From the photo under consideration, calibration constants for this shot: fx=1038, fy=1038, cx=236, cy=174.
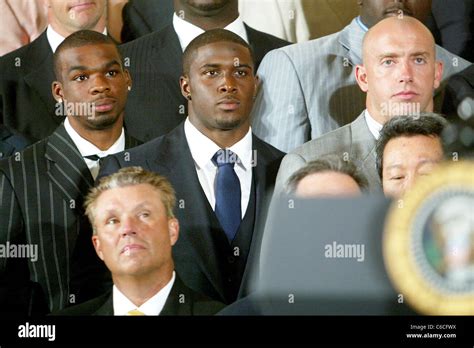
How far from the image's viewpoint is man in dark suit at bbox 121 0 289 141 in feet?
13.7

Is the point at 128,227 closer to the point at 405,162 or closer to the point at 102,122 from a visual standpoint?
the point at 102,122

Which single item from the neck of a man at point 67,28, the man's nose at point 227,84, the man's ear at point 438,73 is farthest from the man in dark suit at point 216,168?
the man's ear at point 438,73

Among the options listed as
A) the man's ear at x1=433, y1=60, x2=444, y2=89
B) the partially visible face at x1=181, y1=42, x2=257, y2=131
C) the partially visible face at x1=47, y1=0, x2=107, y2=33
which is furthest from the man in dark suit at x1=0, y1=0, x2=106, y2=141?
the man's ear at x1=433, y1=60, x2=444, y2=89

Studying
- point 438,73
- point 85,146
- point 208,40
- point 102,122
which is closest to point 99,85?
point 102,122

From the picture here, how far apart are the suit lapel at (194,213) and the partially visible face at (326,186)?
38 centimetres

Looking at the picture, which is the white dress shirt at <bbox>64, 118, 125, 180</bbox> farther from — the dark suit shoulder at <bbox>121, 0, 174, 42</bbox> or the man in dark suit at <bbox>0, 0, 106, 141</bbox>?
the dark suit shoulder at <bbox>121, 0, 174, 42</bbox>

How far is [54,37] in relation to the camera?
13.8 feet

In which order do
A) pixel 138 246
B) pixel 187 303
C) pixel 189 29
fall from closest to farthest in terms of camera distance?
pixel 138 246 < pixel 187 303 < pixel 189 29

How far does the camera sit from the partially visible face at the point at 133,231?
13.1 feet

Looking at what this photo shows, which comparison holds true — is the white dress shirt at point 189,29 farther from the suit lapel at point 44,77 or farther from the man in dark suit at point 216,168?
the suit lapel at point 44,77

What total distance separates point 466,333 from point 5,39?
2.20 m

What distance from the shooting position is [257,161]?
417 cm

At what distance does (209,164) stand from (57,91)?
0.67 meters

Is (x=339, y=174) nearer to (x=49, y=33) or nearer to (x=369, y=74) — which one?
(x=369, y=74)
